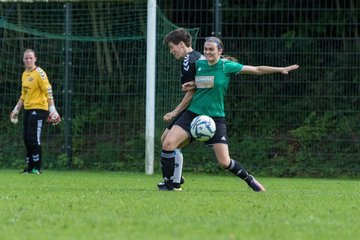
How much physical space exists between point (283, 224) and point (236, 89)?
34.8 feet

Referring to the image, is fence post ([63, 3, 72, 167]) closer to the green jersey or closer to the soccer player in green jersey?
the soccer player in green jersey

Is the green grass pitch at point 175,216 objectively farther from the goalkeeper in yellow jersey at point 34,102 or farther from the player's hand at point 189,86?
the goalkeeper in yellow jersey at point 34,102

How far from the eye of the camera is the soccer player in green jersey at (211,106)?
1001 cm

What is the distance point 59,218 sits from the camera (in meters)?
6.62

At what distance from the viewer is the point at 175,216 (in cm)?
682

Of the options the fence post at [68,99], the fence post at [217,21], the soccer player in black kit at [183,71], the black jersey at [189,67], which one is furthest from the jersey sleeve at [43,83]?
the black jersey at [189,67]

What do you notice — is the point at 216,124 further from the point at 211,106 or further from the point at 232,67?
the point at 232,67

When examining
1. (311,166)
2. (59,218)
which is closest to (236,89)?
(311,166)

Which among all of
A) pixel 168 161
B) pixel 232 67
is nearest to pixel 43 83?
pixel 168 161

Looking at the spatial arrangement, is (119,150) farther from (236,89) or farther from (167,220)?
(167,220)

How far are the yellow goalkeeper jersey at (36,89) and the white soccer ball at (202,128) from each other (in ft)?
18.0

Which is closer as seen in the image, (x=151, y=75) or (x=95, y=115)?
(x=151, y=75)

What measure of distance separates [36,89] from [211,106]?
558 cm

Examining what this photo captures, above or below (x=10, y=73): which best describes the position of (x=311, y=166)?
below
